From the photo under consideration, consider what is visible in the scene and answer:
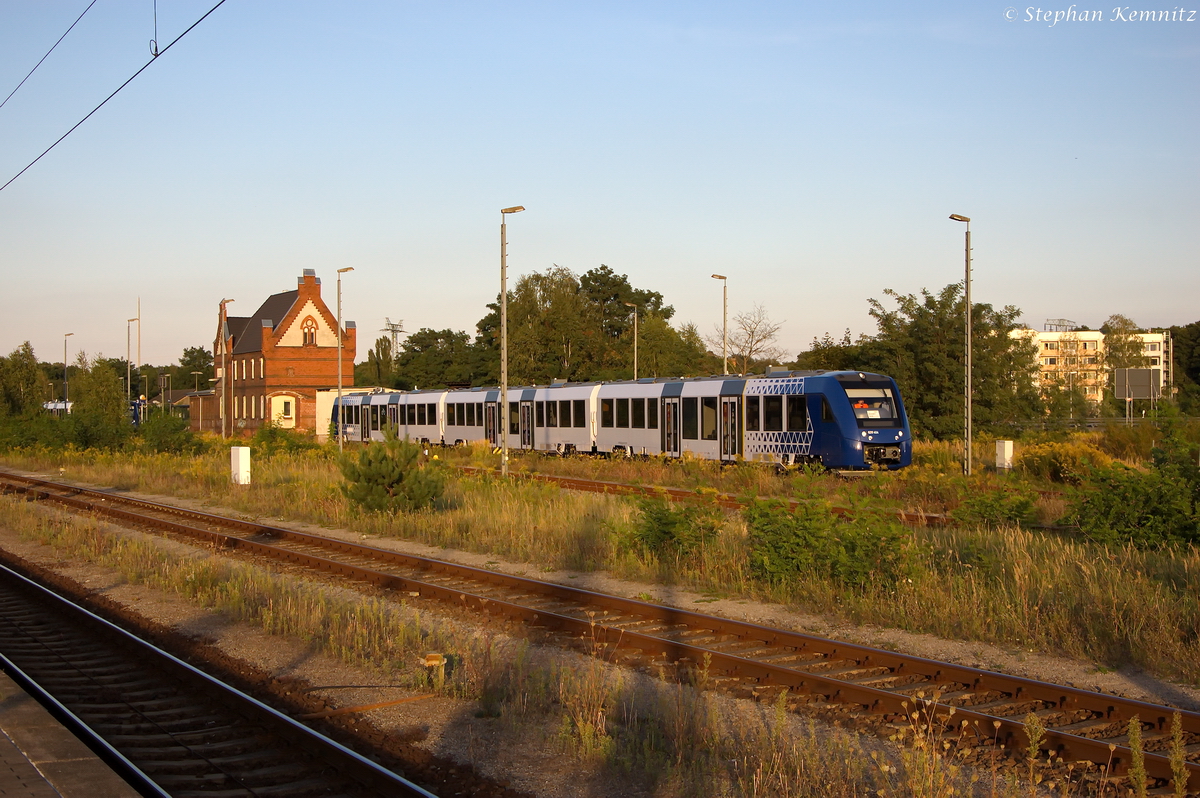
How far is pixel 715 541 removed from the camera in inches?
533

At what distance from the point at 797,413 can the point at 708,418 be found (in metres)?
3.49

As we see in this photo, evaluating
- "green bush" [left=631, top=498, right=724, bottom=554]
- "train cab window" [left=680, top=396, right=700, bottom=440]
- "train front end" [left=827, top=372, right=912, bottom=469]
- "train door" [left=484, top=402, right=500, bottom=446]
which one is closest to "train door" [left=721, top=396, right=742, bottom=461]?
"train cab window" [left=680, top=396, right=700, bottom=440]

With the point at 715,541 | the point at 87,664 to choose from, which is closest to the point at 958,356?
the point at 715,541

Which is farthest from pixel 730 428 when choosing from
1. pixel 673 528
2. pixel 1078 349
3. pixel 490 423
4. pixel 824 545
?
pixel 1078 349

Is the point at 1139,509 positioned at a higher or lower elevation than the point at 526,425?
lower

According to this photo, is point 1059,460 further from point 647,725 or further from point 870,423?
point 647,725

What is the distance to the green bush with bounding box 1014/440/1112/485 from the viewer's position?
2329cm

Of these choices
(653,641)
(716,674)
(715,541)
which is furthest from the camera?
(715,541)

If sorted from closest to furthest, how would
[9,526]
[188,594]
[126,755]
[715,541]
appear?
[126,755], [188,594], [715,541], [9,526]

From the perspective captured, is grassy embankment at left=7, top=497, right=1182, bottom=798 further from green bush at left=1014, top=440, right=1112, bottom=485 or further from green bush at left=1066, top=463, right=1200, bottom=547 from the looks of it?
green bush at left=1014, top=440, right=1112, bottom=485

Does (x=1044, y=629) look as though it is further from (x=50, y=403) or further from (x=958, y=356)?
(x=50, y=403)

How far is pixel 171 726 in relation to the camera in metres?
7.04

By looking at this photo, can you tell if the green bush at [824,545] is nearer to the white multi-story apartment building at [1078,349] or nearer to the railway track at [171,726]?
the railway track at [171,726]

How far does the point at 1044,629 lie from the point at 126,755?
7.66m
